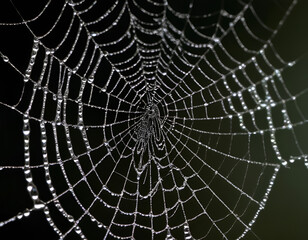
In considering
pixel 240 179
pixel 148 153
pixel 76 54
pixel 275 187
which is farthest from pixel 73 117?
pixel 275 187

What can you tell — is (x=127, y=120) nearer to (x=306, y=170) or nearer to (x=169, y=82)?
(x=169, y=82)

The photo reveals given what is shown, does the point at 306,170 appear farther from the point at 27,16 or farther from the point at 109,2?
the point at 27,16

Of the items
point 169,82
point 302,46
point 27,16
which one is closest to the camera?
point 169,82

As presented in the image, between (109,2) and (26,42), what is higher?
(109,2)

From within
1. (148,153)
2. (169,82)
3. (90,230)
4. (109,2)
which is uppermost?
(109,2)

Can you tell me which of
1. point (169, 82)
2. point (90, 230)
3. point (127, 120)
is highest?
point (169, 82)

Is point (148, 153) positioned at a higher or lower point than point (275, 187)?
higher

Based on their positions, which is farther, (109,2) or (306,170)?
(306,170)

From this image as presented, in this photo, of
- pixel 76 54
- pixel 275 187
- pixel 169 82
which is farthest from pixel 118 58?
pixel 275 187

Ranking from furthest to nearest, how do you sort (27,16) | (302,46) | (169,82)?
(302,46) → (27,16) → (169,82)
